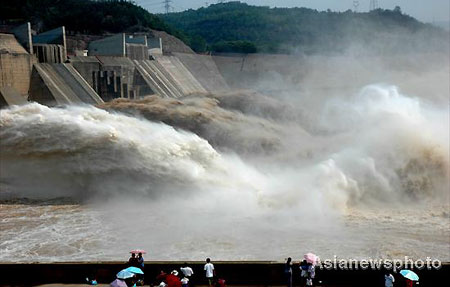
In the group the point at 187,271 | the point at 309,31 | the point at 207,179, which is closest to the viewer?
the point at 187,271

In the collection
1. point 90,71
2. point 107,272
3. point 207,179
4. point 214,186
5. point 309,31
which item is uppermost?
point 309,31

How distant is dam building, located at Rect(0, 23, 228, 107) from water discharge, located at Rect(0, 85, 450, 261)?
4868 millimetres

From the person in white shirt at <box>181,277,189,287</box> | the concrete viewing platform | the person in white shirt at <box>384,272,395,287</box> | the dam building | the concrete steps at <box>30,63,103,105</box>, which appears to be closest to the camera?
the person in white shirt at <box>384,272,395,287</box>

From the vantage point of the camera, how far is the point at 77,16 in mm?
69688

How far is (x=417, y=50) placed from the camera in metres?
57.1

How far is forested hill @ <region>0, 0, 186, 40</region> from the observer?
69062 mm

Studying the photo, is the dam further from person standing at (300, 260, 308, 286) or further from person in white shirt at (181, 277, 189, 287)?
person in white shirt at (181, 277, 189, 287)

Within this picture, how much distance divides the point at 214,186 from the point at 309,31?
7824cm

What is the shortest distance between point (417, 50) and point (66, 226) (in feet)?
164

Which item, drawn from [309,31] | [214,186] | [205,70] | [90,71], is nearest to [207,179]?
[214,186]

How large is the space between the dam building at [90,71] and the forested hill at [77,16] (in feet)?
68.6

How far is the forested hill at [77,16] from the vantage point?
2719 inches

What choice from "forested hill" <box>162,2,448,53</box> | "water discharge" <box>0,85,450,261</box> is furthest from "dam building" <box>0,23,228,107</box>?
"forested hill" <box>162,2,448,53</box>

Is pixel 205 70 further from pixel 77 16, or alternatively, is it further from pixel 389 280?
pixel 389 280
